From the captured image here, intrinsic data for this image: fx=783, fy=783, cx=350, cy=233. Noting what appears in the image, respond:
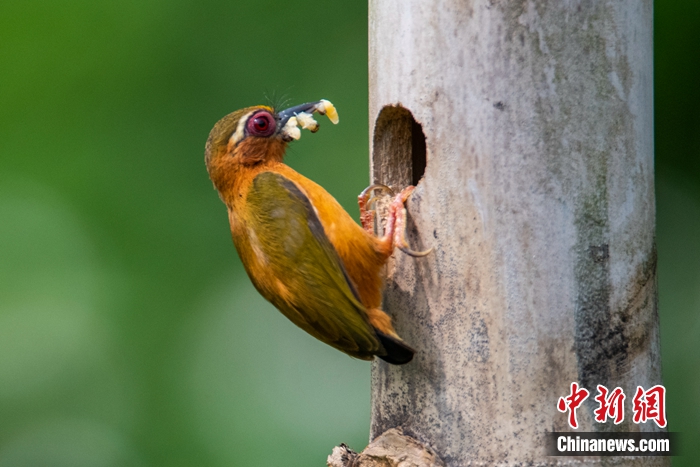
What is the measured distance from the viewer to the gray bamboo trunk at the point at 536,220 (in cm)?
279

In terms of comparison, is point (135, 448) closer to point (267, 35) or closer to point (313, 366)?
point (313, 366)

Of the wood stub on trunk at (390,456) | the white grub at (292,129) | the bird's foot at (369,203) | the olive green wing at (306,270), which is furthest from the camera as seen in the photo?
the white grub at (292,129)

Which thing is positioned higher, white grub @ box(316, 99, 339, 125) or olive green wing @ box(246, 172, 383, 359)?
white grub @ box(316, 99, 339, 125)

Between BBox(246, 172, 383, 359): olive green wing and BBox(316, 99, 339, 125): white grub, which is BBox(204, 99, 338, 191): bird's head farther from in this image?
BBox(246, 172, 383, 359): olive green wing

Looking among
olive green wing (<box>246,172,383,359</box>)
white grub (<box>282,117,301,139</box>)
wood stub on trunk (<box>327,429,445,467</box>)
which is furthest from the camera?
white grub (<box>282,117,301,139</box>)

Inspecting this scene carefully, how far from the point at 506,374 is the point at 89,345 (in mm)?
3822

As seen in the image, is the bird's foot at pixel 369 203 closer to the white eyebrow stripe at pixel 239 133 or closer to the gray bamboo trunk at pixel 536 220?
the gray bamboo trunk at pixel 536 220

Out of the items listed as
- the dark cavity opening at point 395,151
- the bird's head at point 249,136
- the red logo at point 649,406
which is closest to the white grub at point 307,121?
the bird's head at point 249,136

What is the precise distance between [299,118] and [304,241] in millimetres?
752

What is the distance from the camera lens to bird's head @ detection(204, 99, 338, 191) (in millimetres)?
3621

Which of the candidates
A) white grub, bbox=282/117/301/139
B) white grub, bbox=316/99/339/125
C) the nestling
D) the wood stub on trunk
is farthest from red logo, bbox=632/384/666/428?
white grub, bbox=282/117/301/139

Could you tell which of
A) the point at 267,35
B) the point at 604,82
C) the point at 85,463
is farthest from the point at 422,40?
the point at 85,463

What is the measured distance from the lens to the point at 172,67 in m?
5.54

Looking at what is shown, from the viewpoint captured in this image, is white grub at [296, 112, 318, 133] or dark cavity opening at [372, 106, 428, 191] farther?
white grub at [296, 112, 318, 133]
